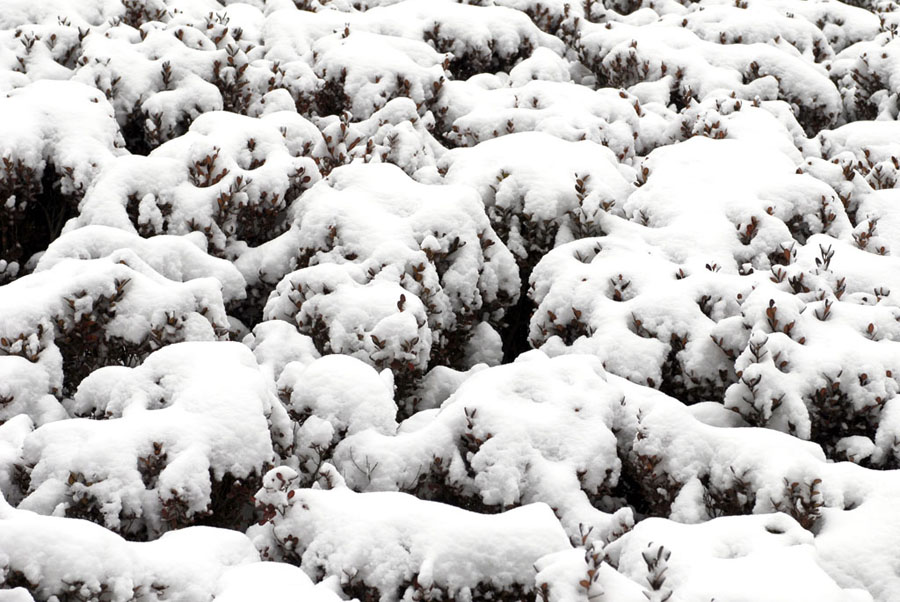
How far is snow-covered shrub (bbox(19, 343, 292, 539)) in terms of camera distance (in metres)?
3.21

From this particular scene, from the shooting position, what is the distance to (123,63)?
6035mm

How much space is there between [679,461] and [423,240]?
2018 mm

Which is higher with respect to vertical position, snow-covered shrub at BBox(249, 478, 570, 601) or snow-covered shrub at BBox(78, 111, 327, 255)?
snow-covered shrub at BBox(78, 111, 327, 255)

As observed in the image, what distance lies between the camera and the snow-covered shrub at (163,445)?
3.21m

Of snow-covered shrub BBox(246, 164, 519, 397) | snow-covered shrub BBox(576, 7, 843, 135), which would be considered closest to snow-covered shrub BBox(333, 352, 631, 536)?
snow-covered shrub BBox(246, 164, 519, 397)

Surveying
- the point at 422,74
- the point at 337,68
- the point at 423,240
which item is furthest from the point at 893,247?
the point at 337,68

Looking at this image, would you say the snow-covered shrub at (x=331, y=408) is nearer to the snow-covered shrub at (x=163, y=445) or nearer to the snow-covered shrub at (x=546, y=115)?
the snow-covered shrub at (x=163, y=445)

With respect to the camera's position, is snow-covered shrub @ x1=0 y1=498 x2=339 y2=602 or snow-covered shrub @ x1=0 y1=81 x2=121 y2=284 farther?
snow-covered shrub @ x1=0 y1=81 x2=121 y2=284

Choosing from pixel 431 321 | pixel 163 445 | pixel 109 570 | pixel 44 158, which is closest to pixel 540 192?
pixel 431 321

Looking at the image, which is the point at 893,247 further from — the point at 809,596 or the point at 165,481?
the point at 165,481

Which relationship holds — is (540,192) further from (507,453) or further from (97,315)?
(97,315)

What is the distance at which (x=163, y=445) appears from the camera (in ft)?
11.0

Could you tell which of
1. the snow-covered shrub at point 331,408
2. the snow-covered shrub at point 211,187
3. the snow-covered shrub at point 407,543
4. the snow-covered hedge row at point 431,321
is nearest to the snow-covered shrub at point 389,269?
the snow-covered hedge row at point 431,321

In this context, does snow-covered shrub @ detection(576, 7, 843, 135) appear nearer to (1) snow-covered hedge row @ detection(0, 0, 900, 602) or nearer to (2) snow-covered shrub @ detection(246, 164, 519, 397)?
(1) snow-covered hedge row @ detection(0, 0, 900, 602)
